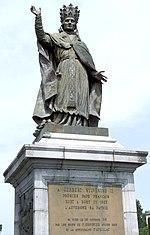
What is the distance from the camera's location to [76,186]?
8203mm

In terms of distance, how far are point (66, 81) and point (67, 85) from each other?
10cm

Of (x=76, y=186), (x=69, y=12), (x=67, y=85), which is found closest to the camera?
(x=76, y=186)

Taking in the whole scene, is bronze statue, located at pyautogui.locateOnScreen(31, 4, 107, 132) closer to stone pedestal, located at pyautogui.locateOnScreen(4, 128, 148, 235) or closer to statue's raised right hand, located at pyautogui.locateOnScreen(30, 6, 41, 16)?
statue's raised right hand, located at pyautogui.locateOnScreen(30, 6, 41, 16)

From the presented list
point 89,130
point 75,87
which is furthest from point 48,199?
point 75,87

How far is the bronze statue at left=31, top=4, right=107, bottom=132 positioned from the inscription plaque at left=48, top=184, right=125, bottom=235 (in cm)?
165

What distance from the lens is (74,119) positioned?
9.32 m

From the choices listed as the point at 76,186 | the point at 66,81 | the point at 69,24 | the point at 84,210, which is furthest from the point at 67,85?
the point at 84,210

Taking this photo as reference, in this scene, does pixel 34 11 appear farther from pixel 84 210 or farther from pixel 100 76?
pixel 84 210

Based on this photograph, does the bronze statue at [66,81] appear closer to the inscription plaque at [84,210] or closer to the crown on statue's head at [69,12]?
the crown on statue's head at [69,12]

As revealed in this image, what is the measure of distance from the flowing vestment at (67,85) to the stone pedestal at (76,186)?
0.69m

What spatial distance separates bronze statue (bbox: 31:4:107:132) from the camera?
9375 millimetres

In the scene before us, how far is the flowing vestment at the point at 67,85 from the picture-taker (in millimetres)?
9383

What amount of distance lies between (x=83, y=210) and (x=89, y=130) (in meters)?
1.80

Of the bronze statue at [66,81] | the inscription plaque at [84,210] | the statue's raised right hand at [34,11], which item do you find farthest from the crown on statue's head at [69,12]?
the inscription plaque at [84,210]
